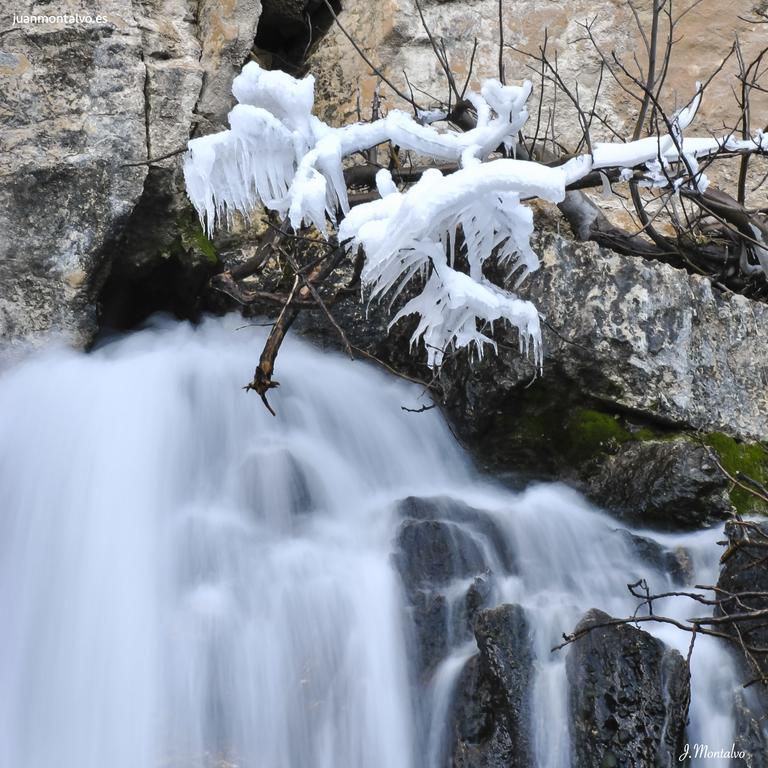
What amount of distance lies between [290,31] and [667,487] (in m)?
3.86

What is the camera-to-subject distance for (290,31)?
576 centimetres

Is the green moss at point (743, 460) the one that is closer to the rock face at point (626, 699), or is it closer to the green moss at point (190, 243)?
the rock face at point (626, 699)

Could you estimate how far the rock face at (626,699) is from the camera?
98.9 inches

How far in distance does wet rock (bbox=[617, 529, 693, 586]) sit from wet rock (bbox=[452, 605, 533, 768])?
0.77 metres

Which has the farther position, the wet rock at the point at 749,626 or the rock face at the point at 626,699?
the wet rock at the point at 749,626

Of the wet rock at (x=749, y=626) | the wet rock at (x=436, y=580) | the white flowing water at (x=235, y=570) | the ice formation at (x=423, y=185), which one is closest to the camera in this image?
the wet rock at (x=749, y=626)

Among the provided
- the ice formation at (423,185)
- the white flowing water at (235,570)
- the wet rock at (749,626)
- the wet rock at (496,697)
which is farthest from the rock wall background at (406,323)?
the wet rock at (749,626)

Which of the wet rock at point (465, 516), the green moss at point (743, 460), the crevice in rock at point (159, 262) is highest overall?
the crevice in rock at point (159, 262)

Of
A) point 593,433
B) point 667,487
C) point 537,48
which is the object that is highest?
point 537,48

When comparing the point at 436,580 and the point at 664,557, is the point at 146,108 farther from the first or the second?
the point at 664,557

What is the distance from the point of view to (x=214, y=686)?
9.35 ft

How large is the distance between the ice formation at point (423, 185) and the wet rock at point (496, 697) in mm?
1066

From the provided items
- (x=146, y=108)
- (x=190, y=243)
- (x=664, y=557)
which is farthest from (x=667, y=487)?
(x=146, y=108)

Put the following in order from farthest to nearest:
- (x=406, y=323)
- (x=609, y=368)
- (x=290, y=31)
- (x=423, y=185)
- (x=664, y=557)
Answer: (x=290, y=31), (x=406, y=323), (x=609, y=368), (x=664, y=557), (x=423, y=185)
